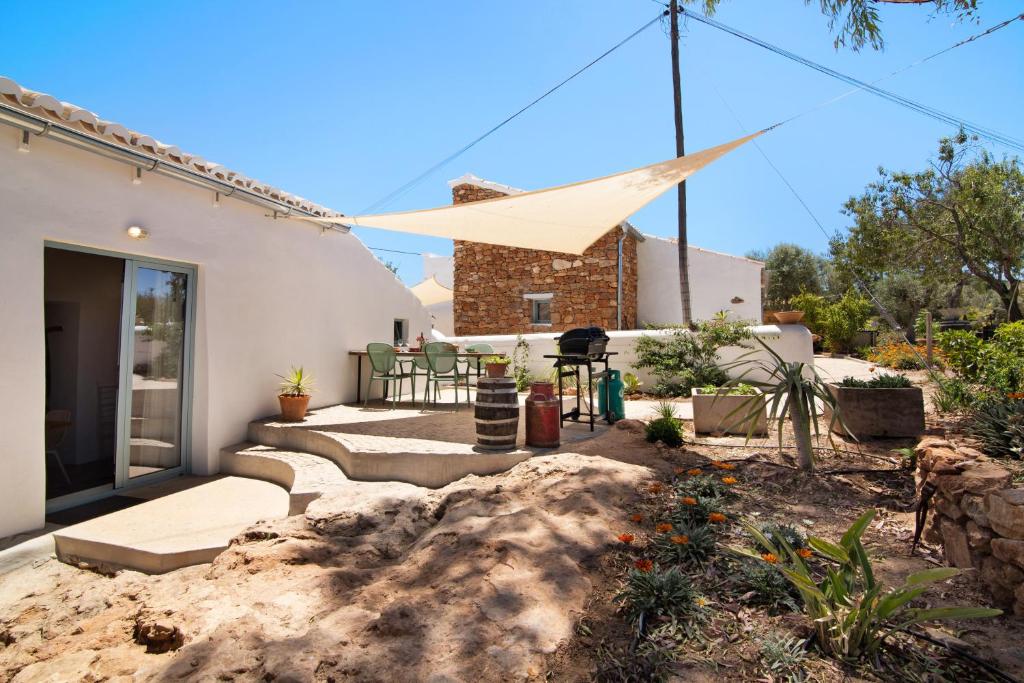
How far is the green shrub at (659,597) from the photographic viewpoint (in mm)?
1980

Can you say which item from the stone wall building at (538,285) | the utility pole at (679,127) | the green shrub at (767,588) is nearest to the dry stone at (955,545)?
the green shrub at (767,588)

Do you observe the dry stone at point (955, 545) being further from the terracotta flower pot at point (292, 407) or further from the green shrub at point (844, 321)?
the green shrub at point (844, 321)

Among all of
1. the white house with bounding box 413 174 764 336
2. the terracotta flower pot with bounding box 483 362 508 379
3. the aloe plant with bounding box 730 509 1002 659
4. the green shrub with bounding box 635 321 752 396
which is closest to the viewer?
the aloe plant with bounding box 730 509 1002 659

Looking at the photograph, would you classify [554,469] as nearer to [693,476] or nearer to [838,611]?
[693,476]

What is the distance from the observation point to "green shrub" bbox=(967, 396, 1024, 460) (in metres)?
3.05

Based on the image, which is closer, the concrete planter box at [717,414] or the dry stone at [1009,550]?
the dry stone at [1009,550]

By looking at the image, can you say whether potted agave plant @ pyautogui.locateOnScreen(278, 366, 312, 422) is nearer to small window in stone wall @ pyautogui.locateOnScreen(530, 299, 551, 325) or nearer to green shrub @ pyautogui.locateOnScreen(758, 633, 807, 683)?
green shrub @ pyautogui.locateOnScreen(758, 633, 807, 683)

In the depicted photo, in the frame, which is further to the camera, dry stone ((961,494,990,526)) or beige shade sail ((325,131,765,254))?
beige shade sail ((325,131,765,254))

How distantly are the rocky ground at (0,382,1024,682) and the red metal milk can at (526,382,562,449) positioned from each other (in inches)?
19.7

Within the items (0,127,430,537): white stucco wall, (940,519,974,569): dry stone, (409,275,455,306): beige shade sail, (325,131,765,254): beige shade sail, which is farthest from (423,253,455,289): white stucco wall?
(940,519,974,569): dry stone

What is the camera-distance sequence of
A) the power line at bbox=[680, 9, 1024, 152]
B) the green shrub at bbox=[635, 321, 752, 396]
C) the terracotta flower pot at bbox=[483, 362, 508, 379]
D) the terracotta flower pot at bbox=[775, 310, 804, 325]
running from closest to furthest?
the terracotta flower pot at bbox=[483, 362, 508, 379], the power line at bbox=[680, 9, 1024, 152], the terracotta flower pot at bbox=[775, 310, 804, 325], the green shrub at bbox=[635, 321, 752, 396]

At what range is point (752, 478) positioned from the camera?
11.1ft

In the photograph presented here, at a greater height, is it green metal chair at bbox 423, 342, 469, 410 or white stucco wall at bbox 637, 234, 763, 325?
white stucco wall at bbox 637, 234, 763, 325

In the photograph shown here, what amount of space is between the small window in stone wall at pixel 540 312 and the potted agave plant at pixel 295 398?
6.82 meters
